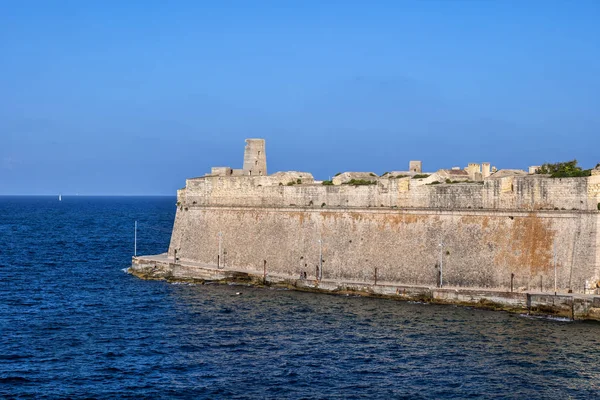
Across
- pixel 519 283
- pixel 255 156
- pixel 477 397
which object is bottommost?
pixel 477 397

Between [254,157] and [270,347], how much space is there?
75.3 feet

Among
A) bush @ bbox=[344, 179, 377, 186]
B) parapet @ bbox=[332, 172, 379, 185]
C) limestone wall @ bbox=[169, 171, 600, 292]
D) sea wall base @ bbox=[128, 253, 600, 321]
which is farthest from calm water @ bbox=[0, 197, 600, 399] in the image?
parapet @ bbox=[332, 172, 379, 185]

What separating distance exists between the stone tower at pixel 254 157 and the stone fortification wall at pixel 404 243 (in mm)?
3731

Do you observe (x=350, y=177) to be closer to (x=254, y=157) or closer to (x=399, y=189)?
(x=399, y=189)

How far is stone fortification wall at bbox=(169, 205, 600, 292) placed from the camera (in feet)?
117

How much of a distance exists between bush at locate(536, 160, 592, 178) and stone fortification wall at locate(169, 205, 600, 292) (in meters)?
2.08

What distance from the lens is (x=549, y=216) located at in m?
36.4

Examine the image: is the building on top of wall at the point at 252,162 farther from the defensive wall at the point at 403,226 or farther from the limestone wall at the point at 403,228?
the limestone wall at the point at 403,228

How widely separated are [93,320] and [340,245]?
14.2 m

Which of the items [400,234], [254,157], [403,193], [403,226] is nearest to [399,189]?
[403,193]

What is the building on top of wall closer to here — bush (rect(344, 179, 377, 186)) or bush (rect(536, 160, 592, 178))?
bush (rect(344, 179, 377, 186))

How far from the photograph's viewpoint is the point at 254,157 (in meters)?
51.6

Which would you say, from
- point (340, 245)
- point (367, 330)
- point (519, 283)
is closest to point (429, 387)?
point (367, 330)

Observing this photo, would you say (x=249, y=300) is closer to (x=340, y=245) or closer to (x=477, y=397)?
(x=340, y=245)
